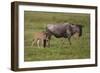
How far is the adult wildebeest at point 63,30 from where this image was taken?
1.99 m

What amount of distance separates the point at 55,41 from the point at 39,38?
154mm

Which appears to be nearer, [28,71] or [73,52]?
[28,71]

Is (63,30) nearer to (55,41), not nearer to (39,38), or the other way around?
(55,41)

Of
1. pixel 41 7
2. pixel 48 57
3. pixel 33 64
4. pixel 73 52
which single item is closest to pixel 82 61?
pixel 73 52

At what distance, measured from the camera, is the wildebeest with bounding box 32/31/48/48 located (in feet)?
6.34

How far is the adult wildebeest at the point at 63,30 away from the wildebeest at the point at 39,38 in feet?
0.12

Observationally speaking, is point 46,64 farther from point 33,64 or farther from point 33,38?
point 33,38

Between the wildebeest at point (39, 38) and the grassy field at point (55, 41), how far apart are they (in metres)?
0.03

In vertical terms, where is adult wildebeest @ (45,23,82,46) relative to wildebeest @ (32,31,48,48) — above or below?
above

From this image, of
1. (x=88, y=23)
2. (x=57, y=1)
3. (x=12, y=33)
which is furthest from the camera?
(x=88, y=23)

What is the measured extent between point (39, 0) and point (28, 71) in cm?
61

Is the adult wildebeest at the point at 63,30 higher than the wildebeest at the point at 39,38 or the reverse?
higher

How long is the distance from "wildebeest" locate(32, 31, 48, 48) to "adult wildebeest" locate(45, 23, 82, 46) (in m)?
0.04

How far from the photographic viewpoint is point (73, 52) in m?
2.07
